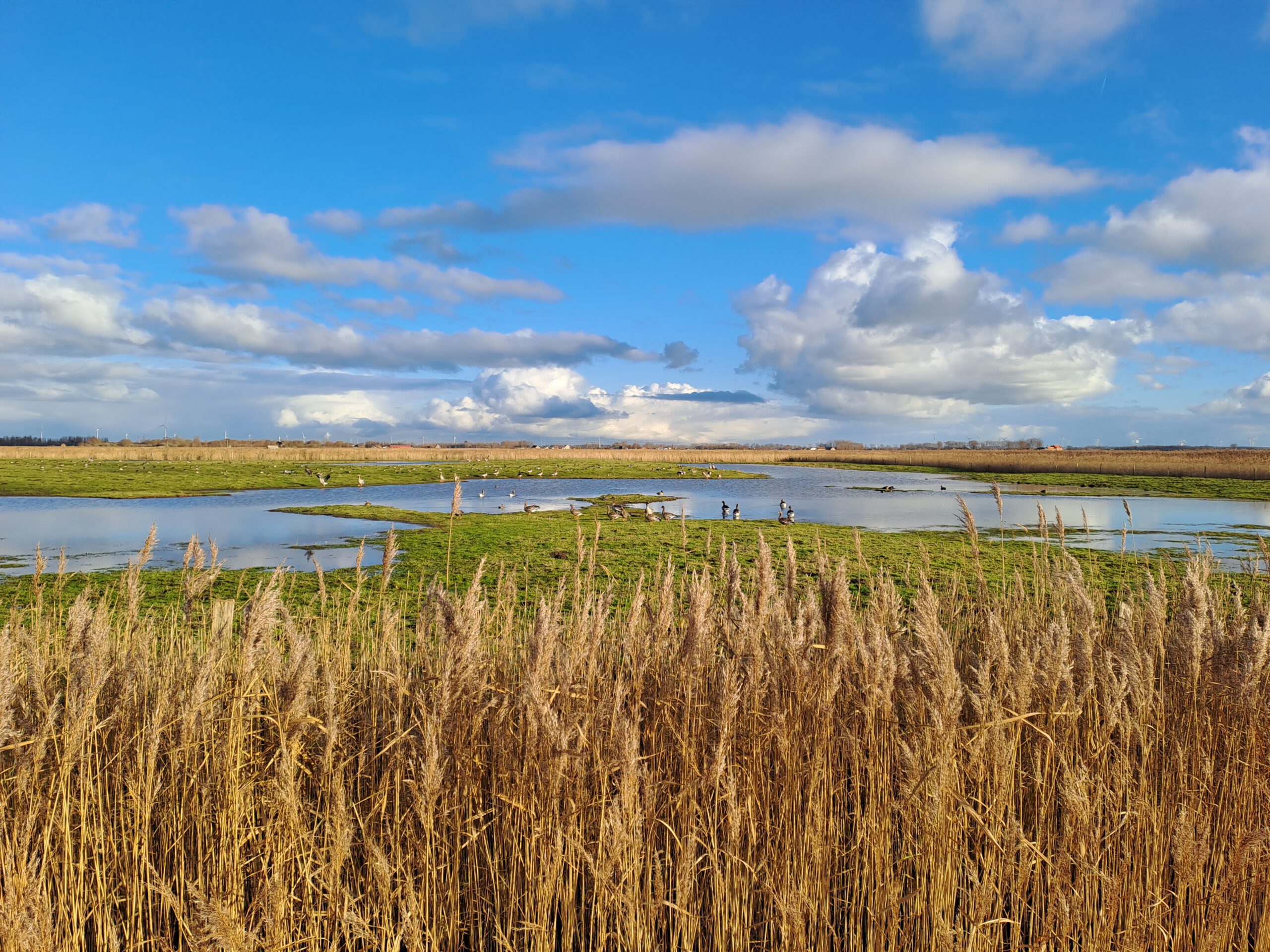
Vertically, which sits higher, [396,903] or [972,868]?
[972,868]

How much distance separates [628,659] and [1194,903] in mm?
2902

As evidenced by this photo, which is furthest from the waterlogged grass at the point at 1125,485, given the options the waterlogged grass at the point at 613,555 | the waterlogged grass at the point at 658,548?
the waterlogged grass at the point at 658,548

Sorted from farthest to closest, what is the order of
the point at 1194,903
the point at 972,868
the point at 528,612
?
1. the point at 528,612
2. the point at 1194,903
3. the point at 972,868

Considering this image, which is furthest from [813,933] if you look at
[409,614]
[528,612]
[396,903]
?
[409,614]

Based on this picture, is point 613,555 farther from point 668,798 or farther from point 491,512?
point 668,798

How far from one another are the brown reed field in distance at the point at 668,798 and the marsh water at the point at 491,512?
27.3 feet

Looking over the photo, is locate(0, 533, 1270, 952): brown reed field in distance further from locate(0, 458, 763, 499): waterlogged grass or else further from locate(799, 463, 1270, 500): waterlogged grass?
locate(799, 463, 1270, 500): waterlogged grass

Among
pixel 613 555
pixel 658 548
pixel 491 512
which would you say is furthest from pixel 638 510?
pixel 613 555

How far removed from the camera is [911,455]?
100562 millimetres

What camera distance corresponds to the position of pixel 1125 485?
47.7m

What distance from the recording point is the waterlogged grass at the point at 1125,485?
40.8 metres

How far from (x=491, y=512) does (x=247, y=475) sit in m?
30.1

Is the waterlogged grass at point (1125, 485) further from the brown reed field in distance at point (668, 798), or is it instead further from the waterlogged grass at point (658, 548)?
the brown reed field in distance at point (668, 798)

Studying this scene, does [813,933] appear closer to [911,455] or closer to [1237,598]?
[1237,598]
